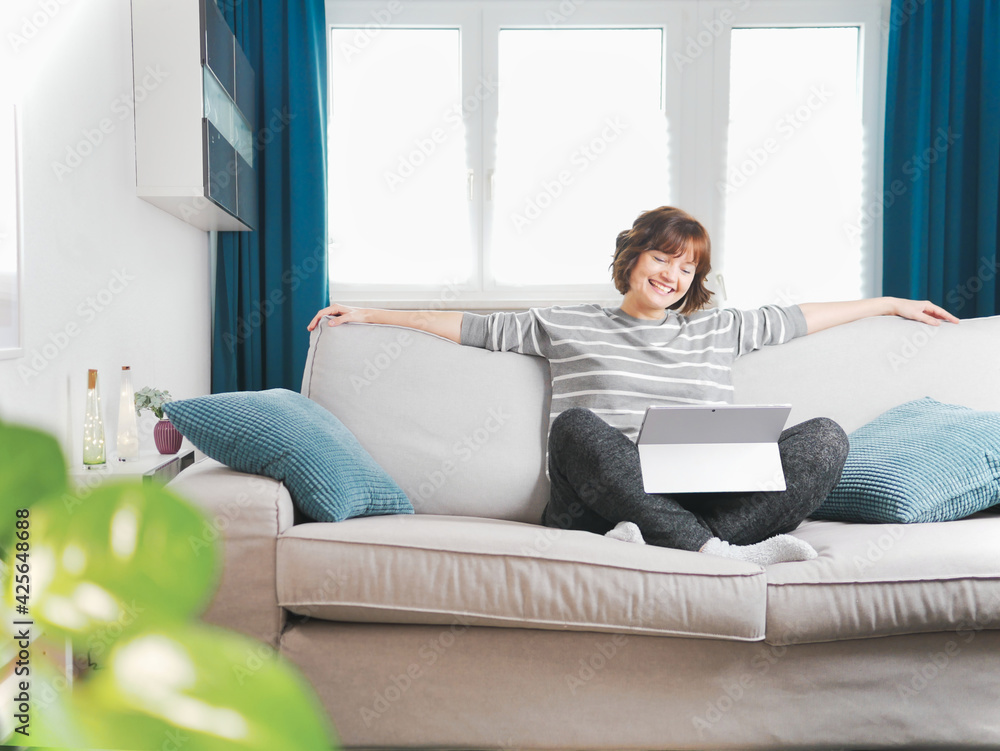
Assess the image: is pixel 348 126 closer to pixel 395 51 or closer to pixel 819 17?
pixel 395 51

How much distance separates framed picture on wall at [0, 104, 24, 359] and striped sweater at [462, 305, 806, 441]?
0.99 meters

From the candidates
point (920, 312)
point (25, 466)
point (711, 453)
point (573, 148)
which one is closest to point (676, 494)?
point (711, 453)

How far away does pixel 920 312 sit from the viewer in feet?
6.44

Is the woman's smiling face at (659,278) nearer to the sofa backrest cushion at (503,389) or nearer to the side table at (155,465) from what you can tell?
the sofa backrest cushion at (503,389)

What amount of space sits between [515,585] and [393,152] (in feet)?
8.48

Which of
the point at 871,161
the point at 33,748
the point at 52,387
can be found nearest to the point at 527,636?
the point at 33,748

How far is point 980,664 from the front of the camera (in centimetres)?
130

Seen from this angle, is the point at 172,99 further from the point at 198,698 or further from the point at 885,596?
the point at 198,698

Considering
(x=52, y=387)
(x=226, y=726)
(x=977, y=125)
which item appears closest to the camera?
(x=226, y=726)

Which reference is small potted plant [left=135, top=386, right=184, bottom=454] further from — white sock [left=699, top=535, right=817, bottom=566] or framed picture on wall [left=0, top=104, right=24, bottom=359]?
white sock [left=699, top=535, right=817, bottom=566]

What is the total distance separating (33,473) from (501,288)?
3382 mm

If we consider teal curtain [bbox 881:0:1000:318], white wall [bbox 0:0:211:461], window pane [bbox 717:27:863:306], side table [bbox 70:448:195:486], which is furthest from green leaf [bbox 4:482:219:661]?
teal curtain [bbox 881:0:1000:318]

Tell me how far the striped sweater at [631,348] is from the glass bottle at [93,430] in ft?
3.18

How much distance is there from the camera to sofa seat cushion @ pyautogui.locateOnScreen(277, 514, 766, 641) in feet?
4.09
